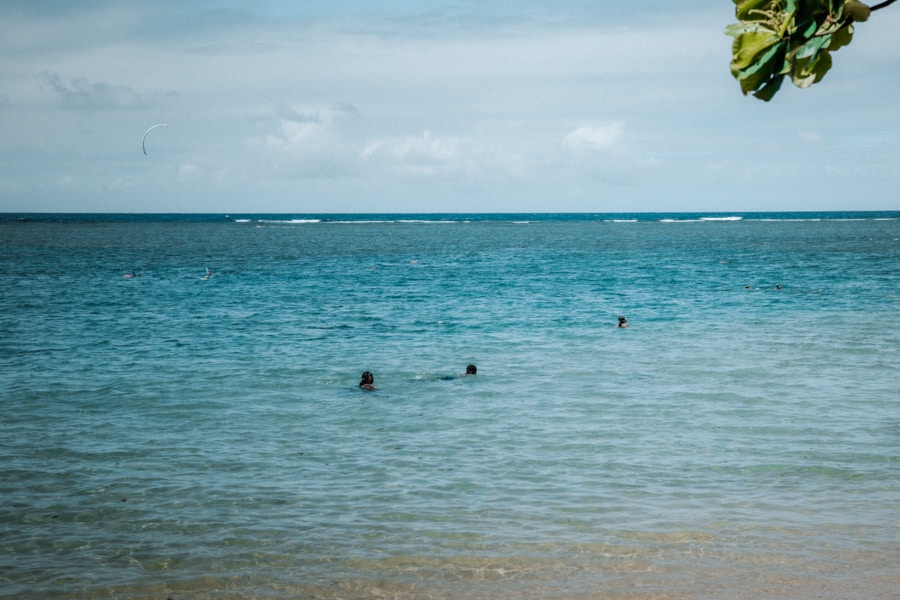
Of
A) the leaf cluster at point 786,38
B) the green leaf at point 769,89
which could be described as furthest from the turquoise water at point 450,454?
the leaf cluster at point 786,38

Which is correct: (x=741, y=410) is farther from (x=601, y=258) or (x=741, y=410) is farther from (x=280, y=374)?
(x=601, y=258)

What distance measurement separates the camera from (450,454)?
44.9 ft

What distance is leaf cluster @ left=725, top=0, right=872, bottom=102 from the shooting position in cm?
311

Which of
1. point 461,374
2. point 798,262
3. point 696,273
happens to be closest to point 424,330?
point 461,374

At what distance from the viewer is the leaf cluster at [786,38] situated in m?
3.11

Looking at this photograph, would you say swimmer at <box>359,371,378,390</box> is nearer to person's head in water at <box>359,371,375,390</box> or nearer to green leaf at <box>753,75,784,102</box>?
person's head in water at <box>359,371,375,390</box>

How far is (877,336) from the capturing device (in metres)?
25.4

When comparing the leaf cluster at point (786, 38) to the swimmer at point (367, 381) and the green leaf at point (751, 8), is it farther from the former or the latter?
the swimmer at point (367, 381)

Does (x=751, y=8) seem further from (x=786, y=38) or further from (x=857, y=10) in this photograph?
(x=857, y=10)

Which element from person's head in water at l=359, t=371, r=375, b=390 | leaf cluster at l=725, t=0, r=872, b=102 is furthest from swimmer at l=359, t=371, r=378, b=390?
leaf cluster at l=725, t=0, r=872, b=102

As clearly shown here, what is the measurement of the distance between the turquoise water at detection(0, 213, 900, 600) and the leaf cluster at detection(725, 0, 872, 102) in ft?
22.1

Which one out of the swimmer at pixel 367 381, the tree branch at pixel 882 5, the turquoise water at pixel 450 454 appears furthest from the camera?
the swimmer at pixel 367 381

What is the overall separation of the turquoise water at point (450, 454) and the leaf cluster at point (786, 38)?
674 cm

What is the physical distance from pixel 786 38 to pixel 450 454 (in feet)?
36.9
